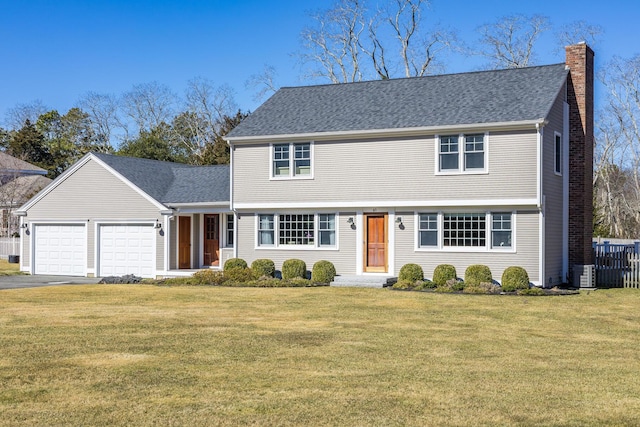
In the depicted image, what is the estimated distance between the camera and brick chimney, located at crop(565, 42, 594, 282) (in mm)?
28625

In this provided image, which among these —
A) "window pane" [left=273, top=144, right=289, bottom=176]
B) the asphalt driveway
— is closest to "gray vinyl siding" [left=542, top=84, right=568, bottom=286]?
"window pane" [left=273, top=144, right=289, bottom=176]

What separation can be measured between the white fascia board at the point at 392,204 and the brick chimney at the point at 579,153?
4.00 metres

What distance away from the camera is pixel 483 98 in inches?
1112

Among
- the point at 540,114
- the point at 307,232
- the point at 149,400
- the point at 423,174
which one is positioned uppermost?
the point at 540,114

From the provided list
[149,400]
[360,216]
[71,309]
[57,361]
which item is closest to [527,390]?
[149,400]

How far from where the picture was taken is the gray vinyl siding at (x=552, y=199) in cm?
2634

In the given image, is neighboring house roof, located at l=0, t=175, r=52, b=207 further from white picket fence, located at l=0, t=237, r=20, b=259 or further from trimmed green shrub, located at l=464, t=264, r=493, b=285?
trimmed green shrub, located at l=464, t=264, r=493, b=285

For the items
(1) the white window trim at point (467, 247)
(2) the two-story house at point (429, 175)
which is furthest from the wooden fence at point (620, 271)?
(1) the white window trim at point (467, 247)

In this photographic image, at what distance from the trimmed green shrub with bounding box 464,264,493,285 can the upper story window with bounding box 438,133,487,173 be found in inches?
133

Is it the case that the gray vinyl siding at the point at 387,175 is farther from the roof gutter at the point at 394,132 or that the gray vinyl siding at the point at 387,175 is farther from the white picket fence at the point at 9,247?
the white picket fence at the point at 9,247

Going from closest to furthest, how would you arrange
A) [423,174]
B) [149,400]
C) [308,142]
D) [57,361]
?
[149,400] → [57,361] → [423,174] → [308,142]

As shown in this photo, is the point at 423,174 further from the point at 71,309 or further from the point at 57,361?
the point at 57,361

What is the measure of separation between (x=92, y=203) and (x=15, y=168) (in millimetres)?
32753

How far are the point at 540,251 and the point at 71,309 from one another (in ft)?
48.4
